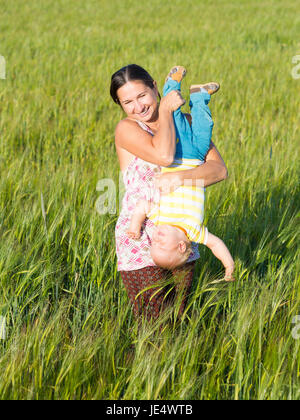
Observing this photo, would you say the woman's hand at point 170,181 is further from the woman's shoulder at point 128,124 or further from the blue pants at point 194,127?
the woman's shoulder at point 128,124

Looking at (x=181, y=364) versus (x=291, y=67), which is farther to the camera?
(x=291, y=67)

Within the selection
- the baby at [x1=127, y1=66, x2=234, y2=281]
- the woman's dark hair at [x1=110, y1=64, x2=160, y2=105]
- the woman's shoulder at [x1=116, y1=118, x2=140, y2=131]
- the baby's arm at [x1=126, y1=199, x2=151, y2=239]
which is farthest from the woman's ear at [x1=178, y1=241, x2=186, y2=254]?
the woman's dark hair at [x1=110, y1=64, x2=160, y2=105]

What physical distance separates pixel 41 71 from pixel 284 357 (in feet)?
14.0

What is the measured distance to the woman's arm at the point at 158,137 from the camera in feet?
3.67

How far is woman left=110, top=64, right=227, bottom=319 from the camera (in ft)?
3.82

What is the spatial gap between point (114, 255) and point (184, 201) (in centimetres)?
74

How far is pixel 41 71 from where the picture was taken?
4.89 meters

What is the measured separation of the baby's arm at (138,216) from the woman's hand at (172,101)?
26 cm

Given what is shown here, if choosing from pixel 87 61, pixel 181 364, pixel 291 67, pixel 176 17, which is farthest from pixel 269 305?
pixel 176 17

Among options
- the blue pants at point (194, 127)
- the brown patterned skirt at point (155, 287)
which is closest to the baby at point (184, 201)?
the blue pants at point (194, 127)

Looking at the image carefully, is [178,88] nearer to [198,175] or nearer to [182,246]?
[198,175]

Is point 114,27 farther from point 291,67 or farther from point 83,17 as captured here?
point 291,67

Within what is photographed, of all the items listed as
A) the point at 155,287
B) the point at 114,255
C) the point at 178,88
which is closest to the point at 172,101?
the point at 178,88

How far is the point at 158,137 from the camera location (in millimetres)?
1153
